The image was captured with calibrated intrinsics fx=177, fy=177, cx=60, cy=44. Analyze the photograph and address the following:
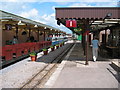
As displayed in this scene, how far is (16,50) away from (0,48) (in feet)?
8.82

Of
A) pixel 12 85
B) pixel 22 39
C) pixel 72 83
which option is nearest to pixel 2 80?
pixel 12 85

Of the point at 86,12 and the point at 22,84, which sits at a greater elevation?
the point at 86,12

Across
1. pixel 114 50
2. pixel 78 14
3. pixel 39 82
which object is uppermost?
pixel 78 14

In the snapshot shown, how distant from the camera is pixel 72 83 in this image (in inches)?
253

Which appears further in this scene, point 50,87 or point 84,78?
point 84,78

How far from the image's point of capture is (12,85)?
702 centimetres

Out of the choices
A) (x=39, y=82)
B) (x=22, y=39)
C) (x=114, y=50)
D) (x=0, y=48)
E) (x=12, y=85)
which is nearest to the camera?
(x=12, y=85)

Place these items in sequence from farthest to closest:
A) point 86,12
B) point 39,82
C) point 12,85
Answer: point 86,12 → point 39,82 → point 12,85

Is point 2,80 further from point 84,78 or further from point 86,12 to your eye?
point 86,12

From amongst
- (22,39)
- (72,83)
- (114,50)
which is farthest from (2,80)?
(22,39)

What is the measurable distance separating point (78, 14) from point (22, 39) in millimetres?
15081

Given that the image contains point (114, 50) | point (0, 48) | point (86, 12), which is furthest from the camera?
point (114, 50)

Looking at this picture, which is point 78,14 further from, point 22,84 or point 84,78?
point 22,84

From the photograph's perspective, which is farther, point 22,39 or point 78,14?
point 22,39
